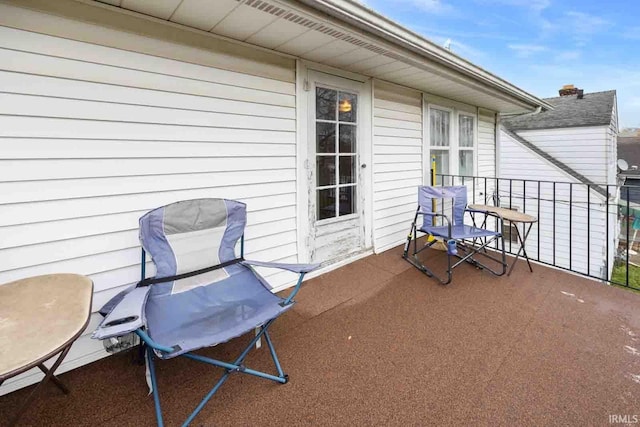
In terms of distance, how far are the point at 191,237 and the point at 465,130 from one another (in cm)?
487

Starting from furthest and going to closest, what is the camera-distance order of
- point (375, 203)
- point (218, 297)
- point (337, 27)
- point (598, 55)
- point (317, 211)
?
point (598, 55) → point (375, 203) → point (317, 211) → point (337, 27) → point (218, 297)

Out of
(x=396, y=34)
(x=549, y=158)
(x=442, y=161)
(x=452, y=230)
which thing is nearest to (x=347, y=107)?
(x=396, y=34)

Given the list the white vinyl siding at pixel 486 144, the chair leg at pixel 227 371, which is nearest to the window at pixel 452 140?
the white vinyl siding at pixel 486 144

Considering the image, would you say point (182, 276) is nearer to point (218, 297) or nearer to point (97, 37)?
point (218, 297)

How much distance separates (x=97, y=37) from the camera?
1.85m

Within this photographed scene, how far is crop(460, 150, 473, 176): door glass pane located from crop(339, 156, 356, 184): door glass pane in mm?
2703

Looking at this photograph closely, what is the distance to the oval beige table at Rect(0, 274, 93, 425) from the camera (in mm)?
976

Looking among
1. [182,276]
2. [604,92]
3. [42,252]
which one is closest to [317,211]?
[182,276]

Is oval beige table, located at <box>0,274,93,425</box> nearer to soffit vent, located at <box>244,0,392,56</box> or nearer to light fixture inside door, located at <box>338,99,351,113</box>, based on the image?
soffit vent, located at <box>244,0,392,56</box>

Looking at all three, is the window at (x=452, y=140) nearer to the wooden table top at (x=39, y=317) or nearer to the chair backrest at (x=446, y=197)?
the chair backrest at (x=446, y=197)

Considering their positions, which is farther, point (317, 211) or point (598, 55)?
point (598, 55)

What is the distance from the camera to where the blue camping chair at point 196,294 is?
4.67 ft

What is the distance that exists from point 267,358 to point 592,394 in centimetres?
173

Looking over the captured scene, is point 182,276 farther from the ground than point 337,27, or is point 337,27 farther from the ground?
point 337,27
